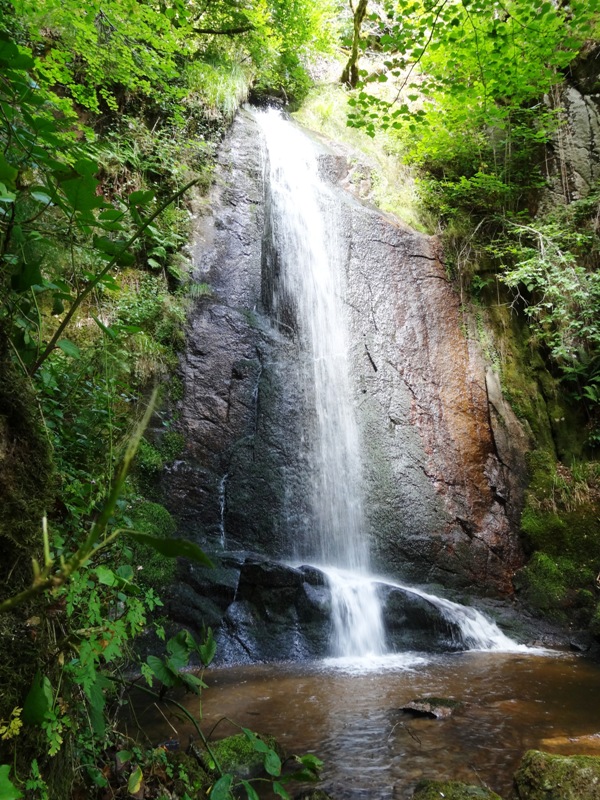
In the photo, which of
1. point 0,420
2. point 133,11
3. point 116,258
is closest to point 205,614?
point 0,420

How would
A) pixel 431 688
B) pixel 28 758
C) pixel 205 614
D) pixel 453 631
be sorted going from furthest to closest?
pixel 453 631
pixel 205 614
pixel 431 688
pixel 28 758

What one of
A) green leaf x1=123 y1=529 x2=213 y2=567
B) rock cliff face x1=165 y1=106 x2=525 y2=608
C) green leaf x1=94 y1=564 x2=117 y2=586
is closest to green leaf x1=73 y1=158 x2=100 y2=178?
green leaf x1=123 y1=529 x2=213 y2=567

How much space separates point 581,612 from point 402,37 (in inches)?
287

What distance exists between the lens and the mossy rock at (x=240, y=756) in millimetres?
2545

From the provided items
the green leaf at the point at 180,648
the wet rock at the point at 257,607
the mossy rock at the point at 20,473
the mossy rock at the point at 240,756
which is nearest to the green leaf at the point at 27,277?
the mossy rock at the point at 20,473

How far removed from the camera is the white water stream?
5.29 metres

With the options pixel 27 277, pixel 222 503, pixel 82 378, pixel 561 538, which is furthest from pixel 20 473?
pixel 561 538

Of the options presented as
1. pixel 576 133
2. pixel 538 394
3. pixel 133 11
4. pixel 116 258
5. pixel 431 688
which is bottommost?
pixel 431 688

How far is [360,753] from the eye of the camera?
9.27ft

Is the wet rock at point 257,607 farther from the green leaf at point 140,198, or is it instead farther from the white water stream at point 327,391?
the green leaf at point 140,198

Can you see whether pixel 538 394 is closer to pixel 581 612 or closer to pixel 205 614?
pixel 581 612

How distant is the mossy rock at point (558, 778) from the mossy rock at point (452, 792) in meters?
0.20

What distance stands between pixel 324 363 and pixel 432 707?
503 centimetres

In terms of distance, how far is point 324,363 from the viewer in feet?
24.9
